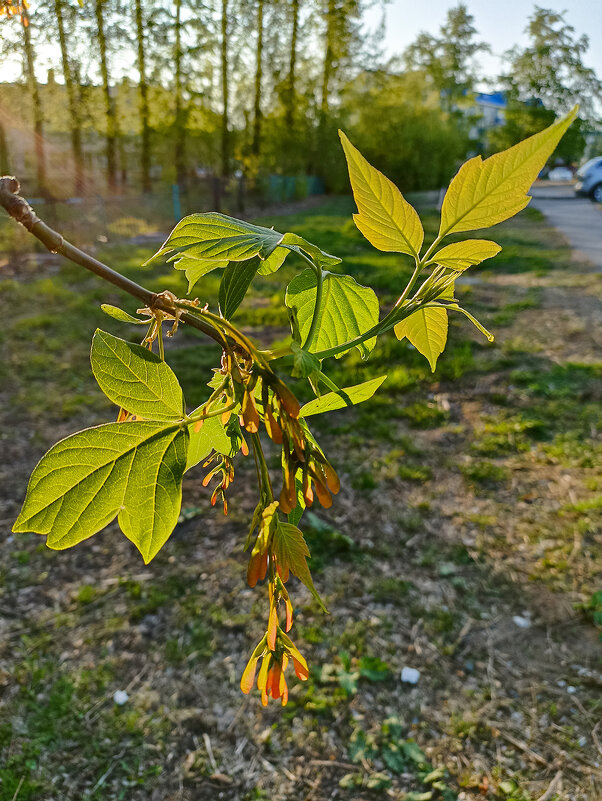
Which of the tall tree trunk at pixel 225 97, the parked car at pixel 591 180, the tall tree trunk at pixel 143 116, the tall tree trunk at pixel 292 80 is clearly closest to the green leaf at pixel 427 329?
the tall tree trunk at pixel 143 116

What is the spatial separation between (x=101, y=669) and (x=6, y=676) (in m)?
0.31

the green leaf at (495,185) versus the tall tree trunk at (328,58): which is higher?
the tall tree trunk at (328,58)

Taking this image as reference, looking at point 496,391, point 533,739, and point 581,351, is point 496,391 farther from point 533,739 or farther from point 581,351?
point 533,739

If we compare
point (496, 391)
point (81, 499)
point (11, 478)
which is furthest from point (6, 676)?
point (496, 391)

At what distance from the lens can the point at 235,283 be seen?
16.0 inches

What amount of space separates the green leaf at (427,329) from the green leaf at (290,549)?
0.20 meters

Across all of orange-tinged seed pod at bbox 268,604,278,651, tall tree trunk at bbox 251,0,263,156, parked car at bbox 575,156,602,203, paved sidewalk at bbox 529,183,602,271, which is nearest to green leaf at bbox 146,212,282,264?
orange-tinged seed pod at bbox 268,604,278,651

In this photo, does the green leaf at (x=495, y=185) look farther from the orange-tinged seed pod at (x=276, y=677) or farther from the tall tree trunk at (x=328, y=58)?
the tall tree trunk at (x=328, y=58)

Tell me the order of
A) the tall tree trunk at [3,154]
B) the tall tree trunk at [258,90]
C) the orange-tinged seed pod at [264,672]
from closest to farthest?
the orange-tinged seed pod at [264,672]
the tall tree trunk at [3,154]
the tall tree trunk at [258,90]

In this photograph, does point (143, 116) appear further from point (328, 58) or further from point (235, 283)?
point (235, 283)

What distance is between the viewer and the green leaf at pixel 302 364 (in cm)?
31

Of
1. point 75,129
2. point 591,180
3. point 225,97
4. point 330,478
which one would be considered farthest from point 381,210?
point 591,180

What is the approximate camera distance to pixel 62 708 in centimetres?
197

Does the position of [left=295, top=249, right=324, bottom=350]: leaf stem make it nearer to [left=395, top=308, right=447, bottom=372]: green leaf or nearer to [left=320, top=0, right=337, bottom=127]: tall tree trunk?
[left=395, top=308, right=447, bottom=372]: green leaf
